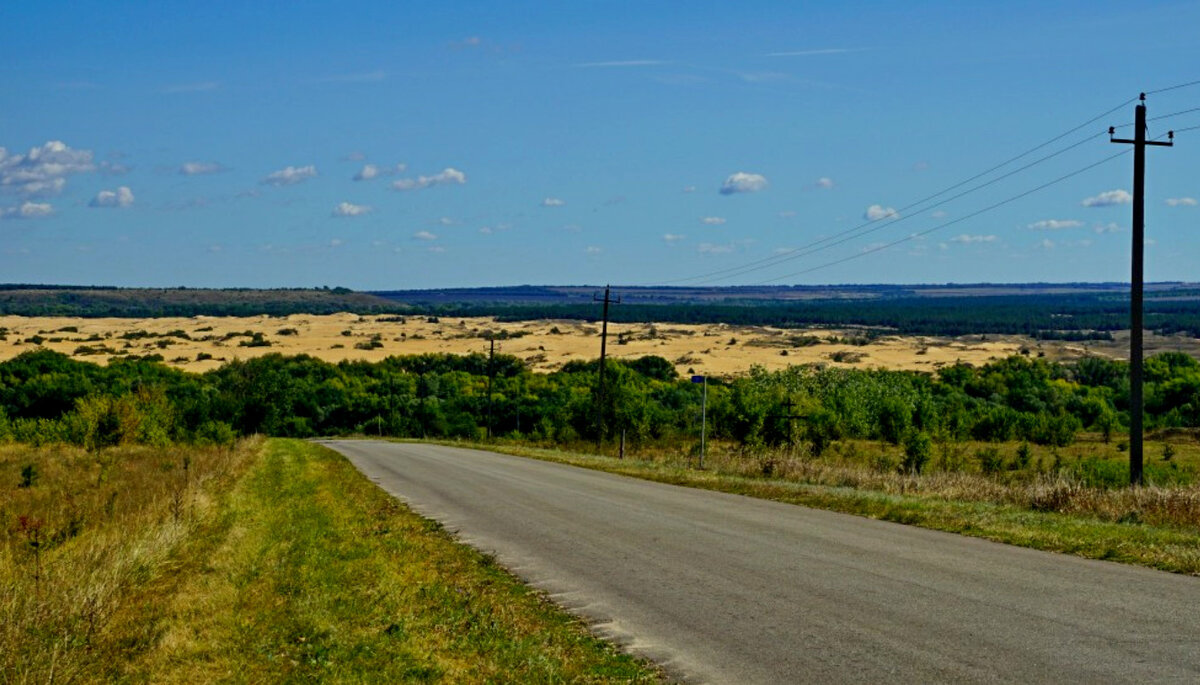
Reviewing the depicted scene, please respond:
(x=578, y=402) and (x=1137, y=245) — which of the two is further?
(x=578, y=402)

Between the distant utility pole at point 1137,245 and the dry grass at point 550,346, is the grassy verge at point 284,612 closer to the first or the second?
the distant utility pole at point 1137,245

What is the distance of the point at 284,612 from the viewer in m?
11.5

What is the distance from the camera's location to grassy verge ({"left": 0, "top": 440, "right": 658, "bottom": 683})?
30.5ft

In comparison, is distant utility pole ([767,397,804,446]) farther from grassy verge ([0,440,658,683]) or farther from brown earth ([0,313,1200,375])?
brown earth ([0,313,1200,375])

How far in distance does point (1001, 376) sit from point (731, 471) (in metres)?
75.5

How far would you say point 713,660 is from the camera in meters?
9.46

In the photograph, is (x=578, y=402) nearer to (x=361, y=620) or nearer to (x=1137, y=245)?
(x=1137, y=245)

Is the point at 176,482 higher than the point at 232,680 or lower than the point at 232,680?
→ lower

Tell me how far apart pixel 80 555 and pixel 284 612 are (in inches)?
192

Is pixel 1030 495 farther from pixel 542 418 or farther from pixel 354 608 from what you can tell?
pixel 542 418

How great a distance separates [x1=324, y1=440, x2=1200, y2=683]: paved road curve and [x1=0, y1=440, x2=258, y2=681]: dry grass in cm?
451

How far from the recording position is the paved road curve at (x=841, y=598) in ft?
29.5

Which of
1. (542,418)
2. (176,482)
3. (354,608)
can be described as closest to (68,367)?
(542,418)

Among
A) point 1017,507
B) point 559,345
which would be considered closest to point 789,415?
point 1017,507
